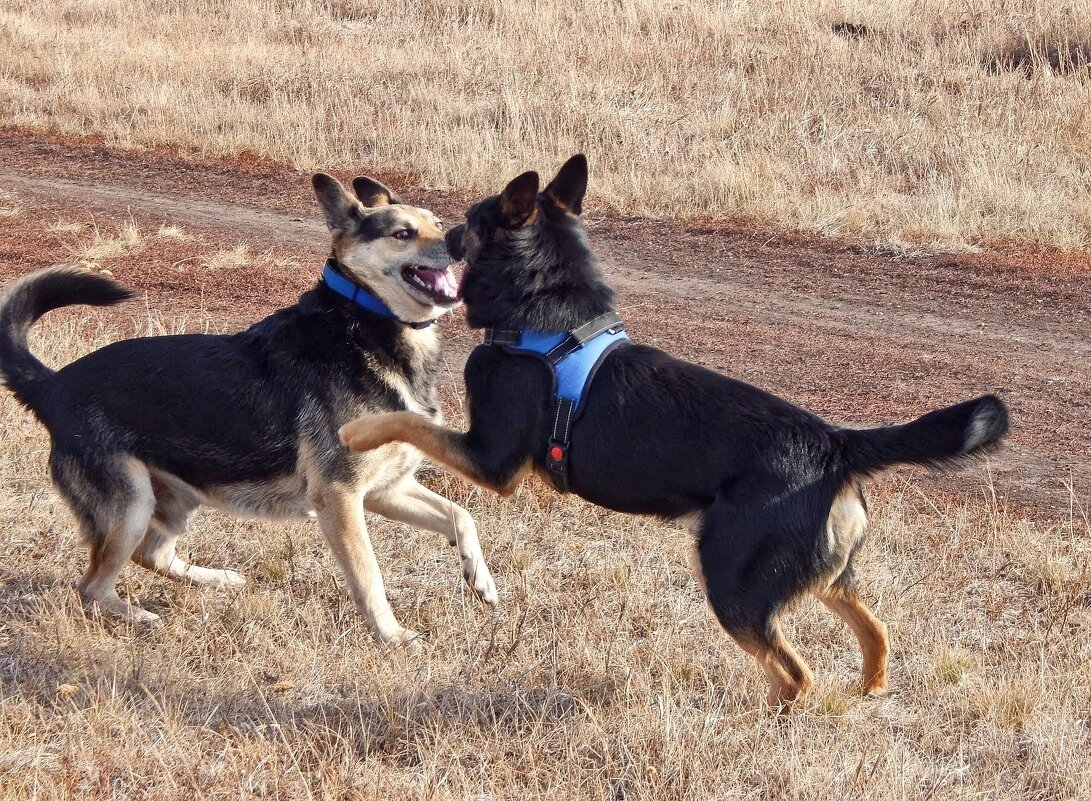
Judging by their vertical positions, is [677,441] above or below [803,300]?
above

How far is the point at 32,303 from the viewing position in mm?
4605

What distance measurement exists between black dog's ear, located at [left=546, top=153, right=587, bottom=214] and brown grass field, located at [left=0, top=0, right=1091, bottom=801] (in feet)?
4.47

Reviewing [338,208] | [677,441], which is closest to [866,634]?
[677,441]

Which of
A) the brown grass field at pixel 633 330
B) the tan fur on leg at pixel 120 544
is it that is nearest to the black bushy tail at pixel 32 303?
the tan fur on leg at pixel 120 544

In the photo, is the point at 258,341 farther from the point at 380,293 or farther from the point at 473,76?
the point at 473,76

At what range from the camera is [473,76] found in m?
15.4

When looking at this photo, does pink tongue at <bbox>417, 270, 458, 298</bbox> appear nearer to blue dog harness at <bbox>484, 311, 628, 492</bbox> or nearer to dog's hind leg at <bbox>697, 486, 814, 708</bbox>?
blue dog harness at <bbox>484, 311, 628, 492</bbox>

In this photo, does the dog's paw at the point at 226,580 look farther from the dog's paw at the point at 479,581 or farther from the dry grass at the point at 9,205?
the dry grass at the point at 9,205

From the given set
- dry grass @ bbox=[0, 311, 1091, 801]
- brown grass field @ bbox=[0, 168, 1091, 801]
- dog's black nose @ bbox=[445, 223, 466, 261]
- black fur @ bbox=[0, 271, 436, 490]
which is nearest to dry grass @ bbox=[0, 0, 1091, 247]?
brown grass field @ bbox=[0, 168, 1091, 801]

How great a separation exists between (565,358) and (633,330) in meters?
4.93

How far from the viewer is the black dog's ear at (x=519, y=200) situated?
410cm

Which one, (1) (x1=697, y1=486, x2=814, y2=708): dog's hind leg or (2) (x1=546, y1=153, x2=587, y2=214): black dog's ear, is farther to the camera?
(2) (x1=546, y1=153, x2=587, y2=214): black dog's ear

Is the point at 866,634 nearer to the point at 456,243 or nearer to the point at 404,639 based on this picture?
the point at 404,639

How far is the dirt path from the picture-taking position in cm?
738
